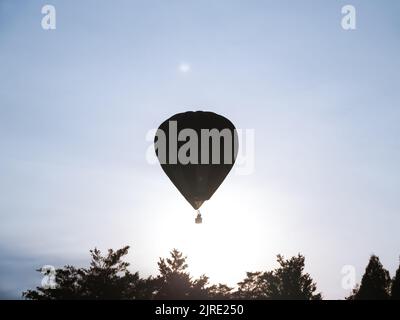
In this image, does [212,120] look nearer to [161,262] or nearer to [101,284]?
[101,284]

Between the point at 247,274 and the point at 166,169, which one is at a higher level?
the point at 166,169

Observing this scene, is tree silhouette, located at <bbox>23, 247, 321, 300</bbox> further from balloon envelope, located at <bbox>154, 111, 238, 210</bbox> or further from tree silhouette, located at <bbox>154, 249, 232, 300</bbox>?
balloon envelope, located at <bbox>154, 111, 238, 210</bbox>

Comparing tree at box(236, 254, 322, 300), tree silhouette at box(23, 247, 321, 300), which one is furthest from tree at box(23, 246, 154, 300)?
tree at box(236, 254, 322, 300)

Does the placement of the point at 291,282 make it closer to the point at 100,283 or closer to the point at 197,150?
the point at 100,283

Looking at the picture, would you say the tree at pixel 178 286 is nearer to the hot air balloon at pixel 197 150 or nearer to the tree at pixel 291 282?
the tree at pixel 291 282

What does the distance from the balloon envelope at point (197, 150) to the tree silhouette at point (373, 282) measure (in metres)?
17.2

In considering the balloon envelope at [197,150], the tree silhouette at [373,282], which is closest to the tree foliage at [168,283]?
the tree silhouette at [373,282]

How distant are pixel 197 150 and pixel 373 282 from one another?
19.4 metres

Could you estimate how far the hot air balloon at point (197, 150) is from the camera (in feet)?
57.6

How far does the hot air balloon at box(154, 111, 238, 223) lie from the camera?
17.5 metres
